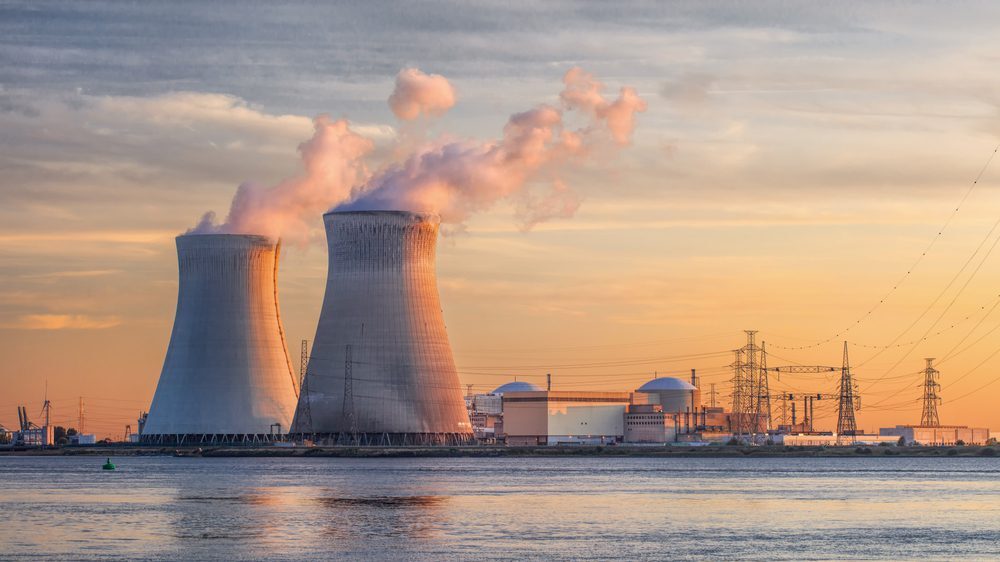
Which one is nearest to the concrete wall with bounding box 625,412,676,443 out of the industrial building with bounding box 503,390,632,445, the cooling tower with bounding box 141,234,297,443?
the industrial building with bounding box 503,390,632,445

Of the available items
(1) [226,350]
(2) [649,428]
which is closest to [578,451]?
(2) [649,428]

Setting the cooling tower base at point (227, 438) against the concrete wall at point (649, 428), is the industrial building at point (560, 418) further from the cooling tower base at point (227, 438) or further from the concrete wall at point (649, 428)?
the cooling tower base at point (227, 438)

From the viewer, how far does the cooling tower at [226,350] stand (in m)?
72.0

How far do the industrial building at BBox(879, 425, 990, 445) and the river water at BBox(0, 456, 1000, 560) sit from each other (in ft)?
167

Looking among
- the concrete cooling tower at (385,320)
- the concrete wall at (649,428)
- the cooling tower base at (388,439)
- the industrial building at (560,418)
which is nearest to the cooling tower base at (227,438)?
the cooling tower base at (388,439)

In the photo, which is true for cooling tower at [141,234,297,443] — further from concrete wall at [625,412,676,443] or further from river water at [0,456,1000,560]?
concrete wall at [625,412,676,443]

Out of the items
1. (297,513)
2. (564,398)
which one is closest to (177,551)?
(297,513)

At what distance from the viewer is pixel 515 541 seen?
28.1m

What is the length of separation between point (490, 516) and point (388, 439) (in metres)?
41.7

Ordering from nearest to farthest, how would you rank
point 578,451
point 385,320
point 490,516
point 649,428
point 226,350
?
point 490,516 < point 385,320 < point 226,350 < point 578,451 < point 649,428

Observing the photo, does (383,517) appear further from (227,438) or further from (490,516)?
(227,438)

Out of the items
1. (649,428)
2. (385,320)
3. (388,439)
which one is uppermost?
(385,320)

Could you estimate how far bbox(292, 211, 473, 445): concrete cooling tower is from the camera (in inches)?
2623

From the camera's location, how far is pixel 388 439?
249 feet
